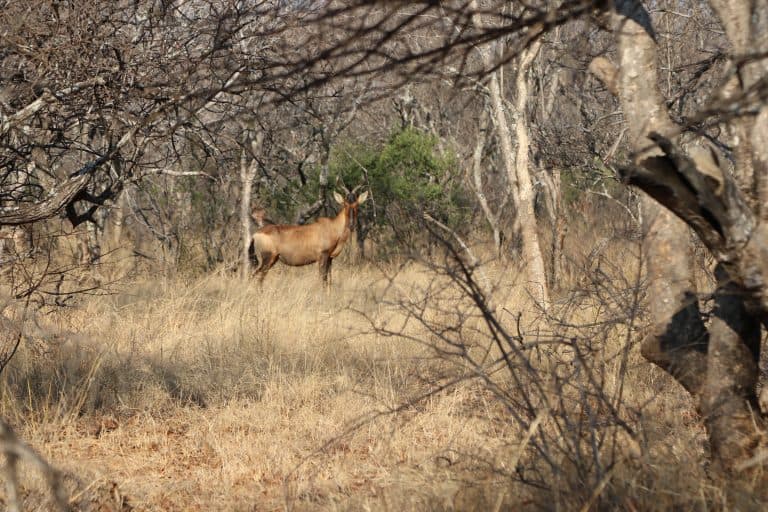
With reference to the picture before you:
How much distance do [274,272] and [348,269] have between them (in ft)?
4.16

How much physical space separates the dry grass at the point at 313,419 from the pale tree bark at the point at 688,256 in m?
0.29

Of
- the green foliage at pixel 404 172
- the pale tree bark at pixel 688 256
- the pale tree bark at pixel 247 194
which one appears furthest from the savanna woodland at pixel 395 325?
the green foliage at pixel 404 172

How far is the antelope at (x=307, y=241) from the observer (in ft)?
42.5

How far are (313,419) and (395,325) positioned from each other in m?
2.99

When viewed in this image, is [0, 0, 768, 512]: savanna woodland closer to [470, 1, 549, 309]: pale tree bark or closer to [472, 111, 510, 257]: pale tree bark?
[470, 1, 549, 309]: pale tree bark

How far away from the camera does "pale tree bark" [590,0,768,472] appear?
3355 millimetres

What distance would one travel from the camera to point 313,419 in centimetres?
605

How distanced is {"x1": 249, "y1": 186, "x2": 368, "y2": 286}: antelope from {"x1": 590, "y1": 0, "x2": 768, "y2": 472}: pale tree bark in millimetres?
8997

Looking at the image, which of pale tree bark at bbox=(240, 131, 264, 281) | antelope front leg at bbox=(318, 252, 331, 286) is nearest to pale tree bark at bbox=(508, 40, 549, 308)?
antelope front leg at bbox=(318, 252, 331, 286)

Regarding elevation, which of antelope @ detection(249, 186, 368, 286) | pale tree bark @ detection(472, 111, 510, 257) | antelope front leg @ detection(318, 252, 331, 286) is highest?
pale tree bark @ detection(472, 111, 510, 257)

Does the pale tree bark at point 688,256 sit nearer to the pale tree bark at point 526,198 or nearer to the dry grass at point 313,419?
the dry grass at point 313,419

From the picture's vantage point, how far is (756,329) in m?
3.94

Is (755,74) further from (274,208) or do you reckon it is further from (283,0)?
(274,208)

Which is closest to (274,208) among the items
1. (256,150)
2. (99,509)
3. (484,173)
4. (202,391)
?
(256,150)
